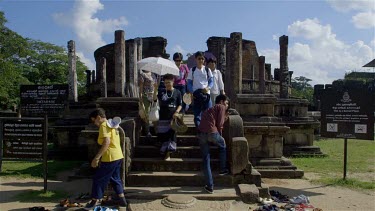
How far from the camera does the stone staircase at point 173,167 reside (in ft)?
19.8

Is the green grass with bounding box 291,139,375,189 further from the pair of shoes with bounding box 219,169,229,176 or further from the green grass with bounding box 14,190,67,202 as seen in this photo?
the green grass with bounding box 14,190,67,202

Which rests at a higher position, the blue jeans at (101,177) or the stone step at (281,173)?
the blue jeans at (101,177)

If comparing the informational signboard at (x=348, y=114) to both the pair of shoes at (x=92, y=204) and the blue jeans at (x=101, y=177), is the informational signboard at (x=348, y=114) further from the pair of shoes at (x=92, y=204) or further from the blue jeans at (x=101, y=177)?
the pair of shoes at (x=92, y=204)

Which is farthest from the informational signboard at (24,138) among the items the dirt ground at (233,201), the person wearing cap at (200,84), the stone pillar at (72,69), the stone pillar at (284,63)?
the stone pillar at (284,63)

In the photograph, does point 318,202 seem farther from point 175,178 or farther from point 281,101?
point 281,101

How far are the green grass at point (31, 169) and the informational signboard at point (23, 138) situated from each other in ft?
3.52

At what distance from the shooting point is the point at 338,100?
7.75 m

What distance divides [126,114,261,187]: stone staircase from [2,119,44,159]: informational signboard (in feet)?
5.98

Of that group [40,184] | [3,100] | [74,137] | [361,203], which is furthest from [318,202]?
[3,100]

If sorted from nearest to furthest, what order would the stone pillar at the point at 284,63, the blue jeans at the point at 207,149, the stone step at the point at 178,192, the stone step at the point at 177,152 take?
the stone step at the point at 178,192 → the blue jeans at the point at 207,149 → the stone step at the point at 177,152 → the stone pillar at the point at 284,63

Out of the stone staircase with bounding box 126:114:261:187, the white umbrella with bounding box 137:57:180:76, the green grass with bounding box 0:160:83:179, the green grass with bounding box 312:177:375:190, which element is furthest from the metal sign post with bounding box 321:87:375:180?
the green grass with bounding box 0:160:83:179

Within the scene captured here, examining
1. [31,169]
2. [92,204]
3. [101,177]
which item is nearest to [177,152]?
[101,177]

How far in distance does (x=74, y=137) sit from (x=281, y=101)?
7.02m

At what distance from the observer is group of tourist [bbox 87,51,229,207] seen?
502 centimetres
